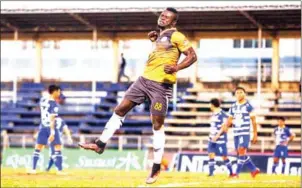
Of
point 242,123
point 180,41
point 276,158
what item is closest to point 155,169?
point 180,41

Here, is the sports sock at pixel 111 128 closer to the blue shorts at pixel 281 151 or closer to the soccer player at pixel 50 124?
the soccer player at pixel 50 124

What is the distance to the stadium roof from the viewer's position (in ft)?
120

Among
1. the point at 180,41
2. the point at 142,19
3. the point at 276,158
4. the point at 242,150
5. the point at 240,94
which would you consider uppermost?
the point at 142,19

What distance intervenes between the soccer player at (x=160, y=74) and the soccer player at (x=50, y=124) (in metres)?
10.4

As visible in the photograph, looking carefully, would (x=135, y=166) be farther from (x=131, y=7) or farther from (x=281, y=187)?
(x=281, y=187)

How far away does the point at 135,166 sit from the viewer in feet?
105

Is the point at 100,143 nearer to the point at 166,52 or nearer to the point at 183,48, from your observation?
the point at 166,52

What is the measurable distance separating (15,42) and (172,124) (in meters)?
8.74

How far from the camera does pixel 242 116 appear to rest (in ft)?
68.5

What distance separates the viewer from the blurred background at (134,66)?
3638 cm

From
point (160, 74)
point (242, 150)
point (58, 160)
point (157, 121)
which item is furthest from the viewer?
point (58, 160)

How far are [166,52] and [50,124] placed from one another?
1202 centimetres

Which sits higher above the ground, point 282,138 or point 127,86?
point 127,86

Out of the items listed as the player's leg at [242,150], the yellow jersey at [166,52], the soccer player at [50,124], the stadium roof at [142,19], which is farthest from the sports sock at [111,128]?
the stadium roof at [142,19]
